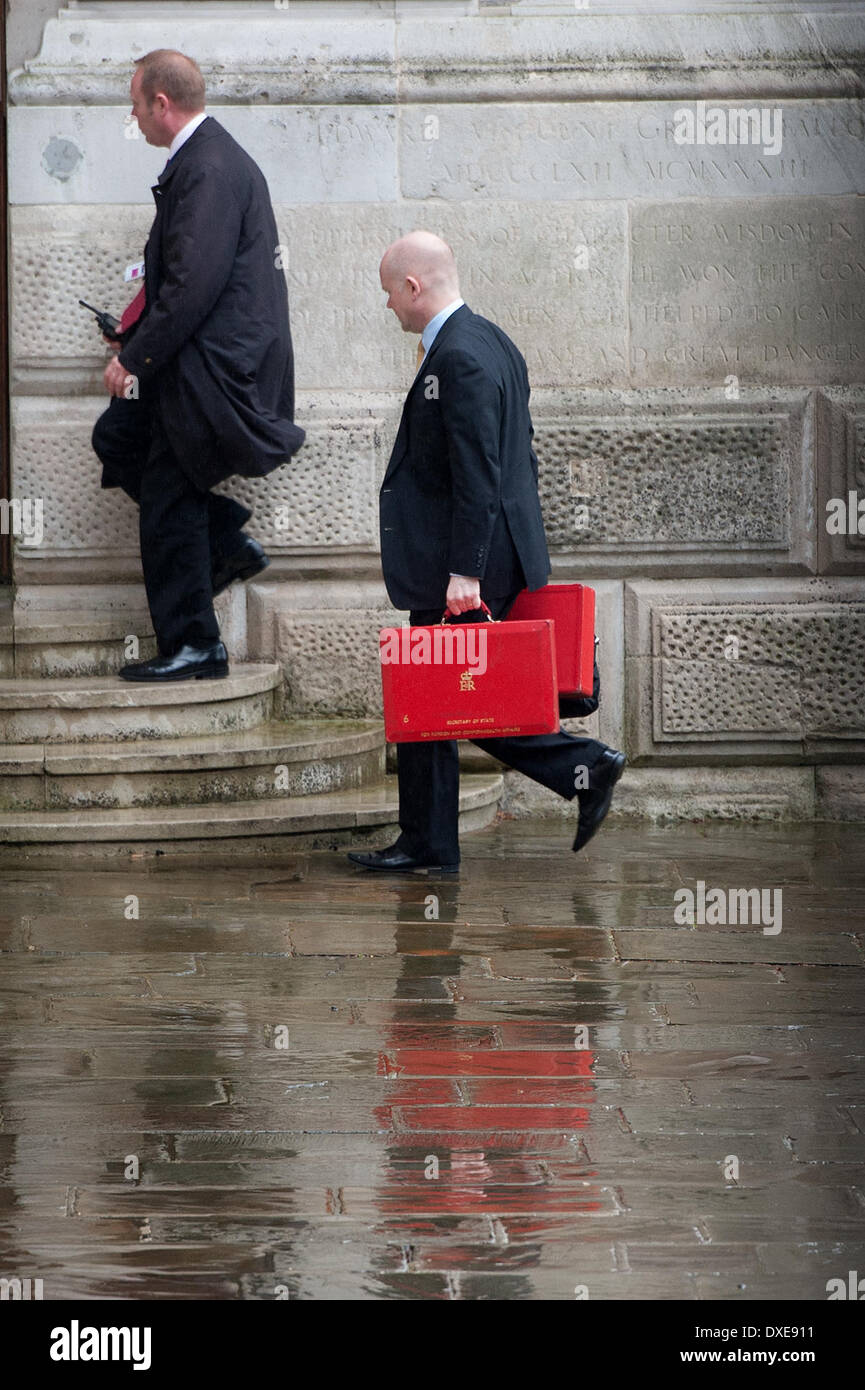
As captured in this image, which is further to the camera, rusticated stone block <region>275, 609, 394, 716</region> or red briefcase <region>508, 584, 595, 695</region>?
rusticated stone block <region>275, 609, 394, 716</region>

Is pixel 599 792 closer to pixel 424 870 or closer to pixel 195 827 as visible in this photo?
pixel 424 870

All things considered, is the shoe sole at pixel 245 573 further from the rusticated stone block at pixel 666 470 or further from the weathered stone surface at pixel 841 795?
the weathered stone surface at pixel 841 795

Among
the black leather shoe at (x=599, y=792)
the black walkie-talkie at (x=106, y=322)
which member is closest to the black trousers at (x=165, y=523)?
the black walkie-talkie at (x=106, y=322)

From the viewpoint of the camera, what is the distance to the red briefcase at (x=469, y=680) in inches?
215

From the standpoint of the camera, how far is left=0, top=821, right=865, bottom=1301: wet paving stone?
3076mm

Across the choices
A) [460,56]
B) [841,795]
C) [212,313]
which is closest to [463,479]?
[212,313]

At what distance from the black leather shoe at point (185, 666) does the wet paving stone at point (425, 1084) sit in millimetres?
782

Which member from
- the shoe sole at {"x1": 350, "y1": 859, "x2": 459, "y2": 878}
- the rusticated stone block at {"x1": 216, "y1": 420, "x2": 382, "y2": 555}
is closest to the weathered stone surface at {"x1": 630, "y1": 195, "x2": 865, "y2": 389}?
the rusticated stone block at {"x1": 216, "y1": 420, "x2": 382, "y2": 555}

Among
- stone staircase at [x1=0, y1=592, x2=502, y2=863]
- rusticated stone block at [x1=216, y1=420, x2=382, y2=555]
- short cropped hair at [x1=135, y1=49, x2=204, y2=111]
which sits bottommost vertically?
stone staircase at [x1=0, y1=592, x2=502, y2=863]

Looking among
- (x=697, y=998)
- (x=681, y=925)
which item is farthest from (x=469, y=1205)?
(x=681, y=925)

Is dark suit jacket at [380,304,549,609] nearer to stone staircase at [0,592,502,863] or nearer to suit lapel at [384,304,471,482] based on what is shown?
suit lapel at [384,304,471,482]

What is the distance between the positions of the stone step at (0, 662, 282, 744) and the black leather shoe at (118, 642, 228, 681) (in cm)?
4

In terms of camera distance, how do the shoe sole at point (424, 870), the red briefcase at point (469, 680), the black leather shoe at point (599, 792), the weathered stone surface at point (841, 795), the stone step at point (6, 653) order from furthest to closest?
the weathered stone surface at point (841, 795), the stone step at point (6, 653), the shoe sole at point (424, 870), the black leather shoe at point (599, 792), the red briefcase at point (469, 680)

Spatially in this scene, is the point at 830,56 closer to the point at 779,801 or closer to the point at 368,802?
the point at 779,801
